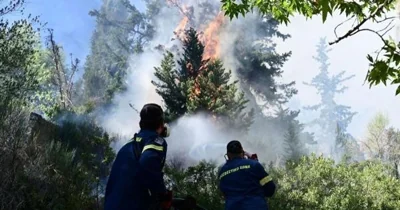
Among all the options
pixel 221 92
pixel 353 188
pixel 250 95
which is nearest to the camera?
pixel 353 188

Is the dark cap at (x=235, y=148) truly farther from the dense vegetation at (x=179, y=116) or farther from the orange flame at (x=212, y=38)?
the orange flame at (x=212, y=38)

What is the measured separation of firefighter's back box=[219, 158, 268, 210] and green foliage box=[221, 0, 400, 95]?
1.57m

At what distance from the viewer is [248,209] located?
5184 millimetres

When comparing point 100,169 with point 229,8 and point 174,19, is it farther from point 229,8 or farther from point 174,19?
point 174,19

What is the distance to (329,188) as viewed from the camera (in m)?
13.0

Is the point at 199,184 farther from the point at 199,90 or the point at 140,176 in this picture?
the point at 199,90

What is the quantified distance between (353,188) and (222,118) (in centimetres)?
1613

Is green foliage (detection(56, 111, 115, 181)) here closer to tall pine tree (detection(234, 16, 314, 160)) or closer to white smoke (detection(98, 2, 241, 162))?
white smoke (detection(98, 2, 241, 162))

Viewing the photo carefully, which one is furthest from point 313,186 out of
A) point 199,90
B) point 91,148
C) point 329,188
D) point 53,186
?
point 199,90

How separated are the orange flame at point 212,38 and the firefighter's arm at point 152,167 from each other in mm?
41870

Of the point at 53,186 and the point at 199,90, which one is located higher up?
the point at 199,90

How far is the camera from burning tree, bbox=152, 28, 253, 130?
90.6 feet

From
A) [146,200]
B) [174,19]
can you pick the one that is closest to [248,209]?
[146,200]

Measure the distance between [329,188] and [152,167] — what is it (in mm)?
10469
